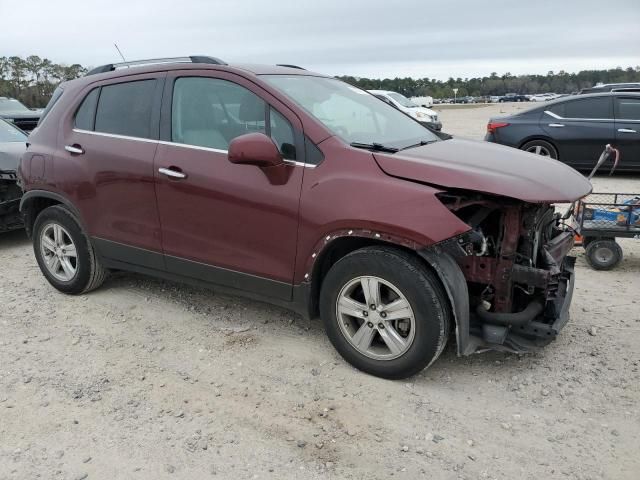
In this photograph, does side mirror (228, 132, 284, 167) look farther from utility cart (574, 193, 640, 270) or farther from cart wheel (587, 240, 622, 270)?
cart wheel (587, 240, 622, 270)

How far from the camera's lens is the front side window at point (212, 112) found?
3686mm

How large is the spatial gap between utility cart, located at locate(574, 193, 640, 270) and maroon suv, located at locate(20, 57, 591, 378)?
146cm

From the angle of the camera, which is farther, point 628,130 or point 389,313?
point 628,130

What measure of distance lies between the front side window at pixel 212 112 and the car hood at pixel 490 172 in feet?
3.11

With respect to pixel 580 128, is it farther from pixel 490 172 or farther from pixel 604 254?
pixel 490 172

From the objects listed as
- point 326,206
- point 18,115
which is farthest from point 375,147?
point 18,115

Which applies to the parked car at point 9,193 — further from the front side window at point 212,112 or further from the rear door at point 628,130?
the rear door at point 628,130

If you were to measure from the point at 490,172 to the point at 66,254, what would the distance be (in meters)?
3.57

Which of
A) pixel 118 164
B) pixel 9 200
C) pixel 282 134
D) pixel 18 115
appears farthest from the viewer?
pixel 18 115

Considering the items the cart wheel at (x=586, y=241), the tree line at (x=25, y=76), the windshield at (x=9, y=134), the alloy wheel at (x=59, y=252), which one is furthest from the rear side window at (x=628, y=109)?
the tree line at (x=25, y=76)

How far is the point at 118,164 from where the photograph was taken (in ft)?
13.8

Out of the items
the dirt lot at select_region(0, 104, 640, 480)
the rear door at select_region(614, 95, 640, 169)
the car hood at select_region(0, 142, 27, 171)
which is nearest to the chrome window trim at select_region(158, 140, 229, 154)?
the dirt lot at select_region(0, 104, 640, 480)

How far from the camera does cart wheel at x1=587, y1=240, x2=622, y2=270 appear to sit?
5207 millimetres

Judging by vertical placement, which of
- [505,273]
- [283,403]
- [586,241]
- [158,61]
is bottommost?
[283,403]
